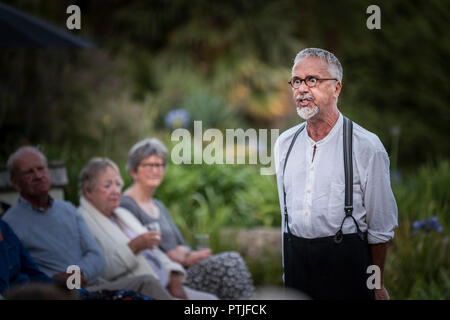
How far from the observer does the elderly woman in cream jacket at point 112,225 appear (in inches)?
156

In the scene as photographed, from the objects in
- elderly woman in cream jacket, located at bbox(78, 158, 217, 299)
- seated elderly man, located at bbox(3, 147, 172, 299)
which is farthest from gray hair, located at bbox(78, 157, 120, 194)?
seated elderly man, located at bbox(3, 147, 172, 299)

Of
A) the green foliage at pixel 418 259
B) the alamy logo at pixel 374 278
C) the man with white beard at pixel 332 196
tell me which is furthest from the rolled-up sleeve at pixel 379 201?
the green foliage at pixel 418 259

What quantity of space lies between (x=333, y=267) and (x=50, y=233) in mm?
2020

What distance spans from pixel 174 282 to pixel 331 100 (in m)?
2.50

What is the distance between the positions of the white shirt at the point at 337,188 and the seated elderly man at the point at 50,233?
1.71m

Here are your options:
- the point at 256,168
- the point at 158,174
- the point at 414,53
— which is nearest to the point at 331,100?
the point at 158,174

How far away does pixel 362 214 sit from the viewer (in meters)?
2.31

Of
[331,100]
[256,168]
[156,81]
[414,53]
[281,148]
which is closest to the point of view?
[331,100]

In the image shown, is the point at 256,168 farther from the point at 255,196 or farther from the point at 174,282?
the point at 174,282

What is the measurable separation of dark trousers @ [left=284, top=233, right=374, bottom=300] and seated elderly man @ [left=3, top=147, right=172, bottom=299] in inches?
63.8

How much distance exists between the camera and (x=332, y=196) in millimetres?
2268

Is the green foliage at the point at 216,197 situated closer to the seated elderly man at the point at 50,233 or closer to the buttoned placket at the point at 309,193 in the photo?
the seated elderly man at the point at 50,233

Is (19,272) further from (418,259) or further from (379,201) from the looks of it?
(418,259)

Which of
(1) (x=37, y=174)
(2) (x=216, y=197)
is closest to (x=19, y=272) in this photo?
(1) (x=37, y=174)
